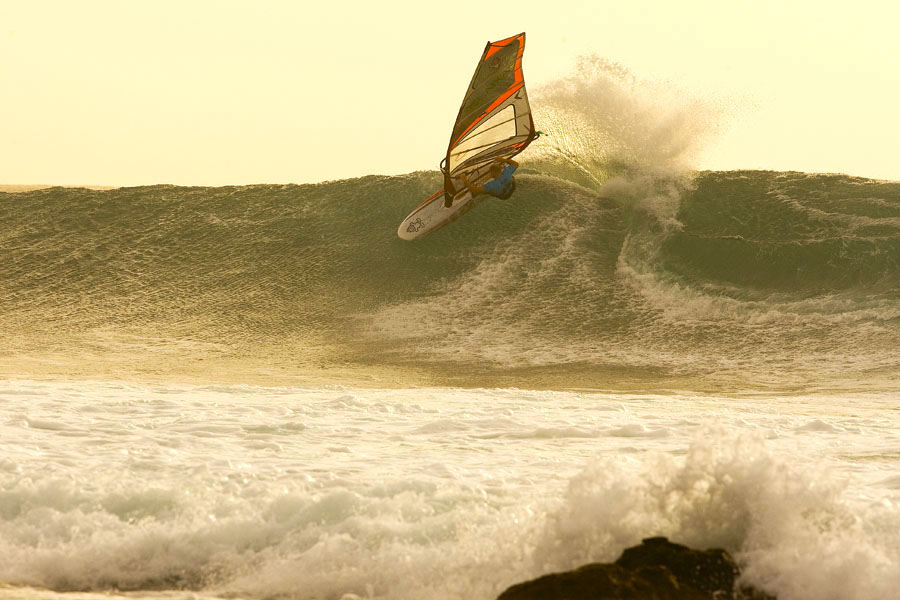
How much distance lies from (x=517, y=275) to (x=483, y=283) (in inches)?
22.1

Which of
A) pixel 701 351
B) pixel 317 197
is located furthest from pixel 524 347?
pixel 317 197

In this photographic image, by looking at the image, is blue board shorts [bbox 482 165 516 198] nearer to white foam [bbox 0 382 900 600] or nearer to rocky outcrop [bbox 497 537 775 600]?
white foam [bbox 0 382 900 600]

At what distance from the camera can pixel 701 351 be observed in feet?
40.2

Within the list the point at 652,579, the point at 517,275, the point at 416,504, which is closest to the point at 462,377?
the point at 517,275

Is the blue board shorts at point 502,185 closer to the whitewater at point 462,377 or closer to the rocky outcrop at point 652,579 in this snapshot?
the whitewater at point 462,377

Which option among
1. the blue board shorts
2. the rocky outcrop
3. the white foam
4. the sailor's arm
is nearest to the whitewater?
the white foam

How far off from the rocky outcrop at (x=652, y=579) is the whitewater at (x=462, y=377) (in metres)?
0.18

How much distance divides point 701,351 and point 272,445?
7865 mm

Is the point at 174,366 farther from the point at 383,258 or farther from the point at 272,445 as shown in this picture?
the point at 272,445

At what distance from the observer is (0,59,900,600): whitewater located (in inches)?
147

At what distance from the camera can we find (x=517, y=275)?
1473cm

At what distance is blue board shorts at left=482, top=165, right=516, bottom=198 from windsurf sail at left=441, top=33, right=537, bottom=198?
0.61 metres

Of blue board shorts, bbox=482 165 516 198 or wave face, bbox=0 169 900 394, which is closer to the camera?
wave face, bbox=0 169 900 394

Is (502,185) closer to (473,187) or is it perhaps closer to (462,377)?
(473,187)
